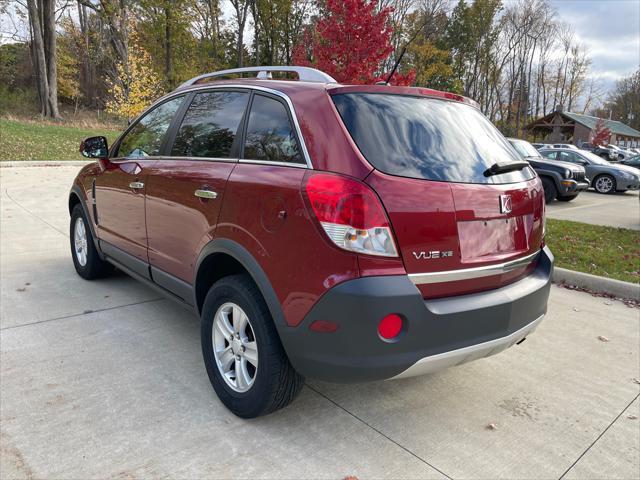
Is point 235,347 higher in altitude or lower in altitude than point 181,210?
lower

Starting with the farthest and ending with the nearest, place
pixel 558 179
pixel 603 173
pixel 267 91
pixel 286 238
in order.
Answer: pixel 603 173, pixel 558 179, pixel 267 91, pixel 286 238

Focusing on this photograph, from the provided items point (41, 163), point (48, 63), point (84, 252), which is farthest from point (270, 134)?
point (48, 63)

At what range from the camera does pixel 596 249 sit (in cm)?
695

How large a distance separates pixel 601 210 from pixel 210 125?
39.5ft

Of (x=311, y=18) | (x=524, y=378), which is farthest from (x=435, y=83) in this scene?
(x=524, y=378)

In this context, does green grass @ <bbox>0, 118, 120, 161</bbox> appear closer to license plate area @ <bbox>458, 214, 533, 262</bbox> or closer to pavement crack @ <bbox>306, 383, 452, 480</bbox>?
pavement crack @ <bbox>306, 383, 452, 480</bbox>

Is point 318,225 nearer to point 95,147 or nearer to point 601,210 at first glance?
point 95,147

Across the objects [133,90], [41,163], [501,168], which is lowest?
[41,163]

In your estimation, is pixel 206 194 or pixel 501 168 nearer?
pixel 501 168

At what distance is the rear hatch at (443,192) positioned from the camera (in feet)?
7.13

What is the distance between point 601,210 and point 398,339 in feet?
40.1

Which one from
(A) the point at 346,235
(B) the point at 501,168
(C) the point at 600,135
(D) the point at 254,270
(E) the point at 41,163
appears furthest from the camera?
(C) the point at 600,135

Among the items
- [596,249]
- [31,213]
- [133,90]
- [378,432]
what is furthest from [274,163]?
[133,90]

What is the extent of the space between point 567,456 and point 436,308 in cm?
112
